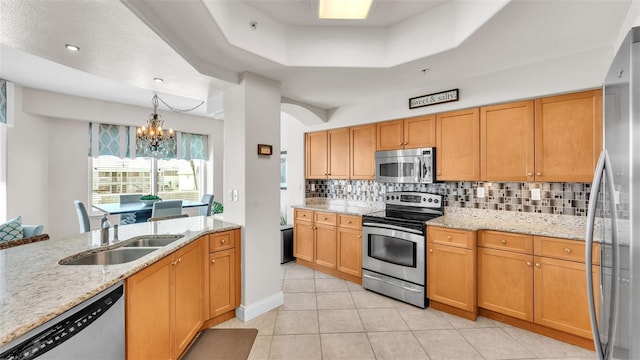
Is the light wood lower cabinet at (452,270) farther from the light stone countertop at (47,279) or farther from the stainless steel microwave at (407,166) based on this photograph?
the light stone countertop at (47,279)

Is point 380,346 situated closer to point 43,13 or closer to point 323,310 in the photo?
point 323,310

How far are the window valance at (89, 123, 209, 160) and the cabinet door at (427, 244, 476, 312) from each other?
18.3 feet

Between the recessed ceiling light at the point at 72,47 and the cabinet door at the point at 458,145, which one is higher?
the recessed ceiling light at the point at 72,47

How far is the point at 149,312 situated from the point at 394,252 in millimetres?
2374

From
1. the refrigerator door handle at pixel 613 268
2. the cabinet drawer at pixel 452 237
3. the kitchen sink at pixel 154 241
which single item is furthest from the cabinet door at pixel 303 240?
the refrigerator door handle at pixel 613 268

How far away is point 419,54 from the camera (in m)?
2.29

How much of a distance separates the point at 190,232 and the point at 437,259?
2428 mm

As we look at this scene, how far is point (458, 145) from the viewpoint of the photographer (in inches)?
117

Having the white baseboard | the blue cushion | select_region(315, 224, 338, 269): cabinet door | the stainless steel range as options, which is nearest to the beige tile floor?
the white baseboard

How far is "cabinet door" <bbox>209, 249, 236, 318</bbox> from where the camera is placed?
2451mm

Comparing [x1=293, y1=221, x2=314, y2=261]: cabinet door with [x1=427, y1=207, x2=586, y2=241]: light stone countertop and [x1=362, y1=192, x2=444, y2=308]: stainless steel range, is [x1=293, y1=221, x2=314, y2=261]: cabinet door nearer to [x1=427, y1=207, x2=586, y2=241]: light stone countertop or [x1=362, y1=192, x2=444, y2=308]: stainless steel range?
[x1=362, y1=192, x2=444, y2=308]: stainless steel range

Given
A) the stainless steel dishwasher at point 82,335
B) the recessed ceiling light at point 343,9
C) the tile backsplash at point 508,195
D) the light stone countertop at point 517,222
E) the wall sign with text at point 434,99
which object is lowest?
the stainless steel dishwasher at point 82,335

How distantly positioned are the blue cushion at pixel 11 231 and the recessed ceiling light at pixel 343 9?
3.91 metres

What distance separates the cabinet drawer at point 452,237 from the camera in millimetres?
2566
